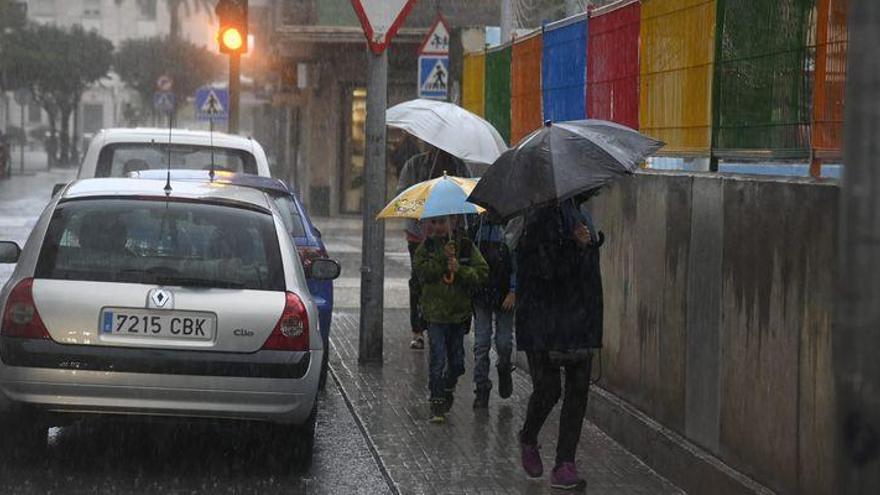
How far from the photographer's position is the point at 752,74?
23.9ft

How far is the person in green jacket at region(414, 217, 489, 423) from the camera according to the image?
29.4ft

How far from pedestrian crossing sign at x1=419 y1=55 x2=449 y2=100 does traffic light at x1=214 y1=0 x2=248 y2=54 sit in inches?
122

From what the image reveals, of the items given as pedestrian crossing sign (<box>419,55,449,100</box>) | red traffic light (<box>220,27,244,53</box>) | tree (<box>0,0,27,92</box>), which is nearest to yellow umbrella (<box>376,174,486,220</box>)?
pedestrian crossing sign (<box>419,55,449,100</box>)

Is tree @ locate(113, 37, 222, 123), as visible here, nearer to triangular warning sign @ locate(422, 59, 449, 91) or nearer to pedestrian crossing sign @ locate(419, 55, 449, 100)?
pedestrian crossing sign @ locate(419, 55, 449, 100)

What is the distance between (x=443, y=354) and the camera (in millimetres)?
9250

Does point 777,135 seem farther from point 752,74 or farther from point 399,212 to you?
point 399,212

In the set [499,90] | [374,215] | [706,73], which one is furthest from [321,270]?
[499,90]

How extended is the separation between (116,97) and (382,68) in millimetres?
88989

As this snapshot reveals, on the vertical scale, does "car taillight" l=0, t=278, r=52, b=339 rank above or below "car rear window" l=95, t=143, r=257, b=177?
below

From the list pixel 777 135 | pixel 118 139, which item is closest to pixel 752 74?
pixel 777 135

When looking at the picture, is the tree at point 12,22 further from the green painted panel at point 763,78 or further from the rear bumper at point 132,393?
the green painted panel at point 763,78

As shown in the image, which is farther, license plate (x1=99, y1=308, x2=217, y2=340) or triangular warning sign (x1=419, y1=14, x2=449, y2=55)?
triangular warning sign (x1=419, y1=14, x2=449, y2=55)

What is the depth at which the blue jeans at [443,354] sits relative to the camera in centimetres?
922

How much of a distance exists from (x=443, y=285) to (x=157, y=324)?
2238 millimetres
